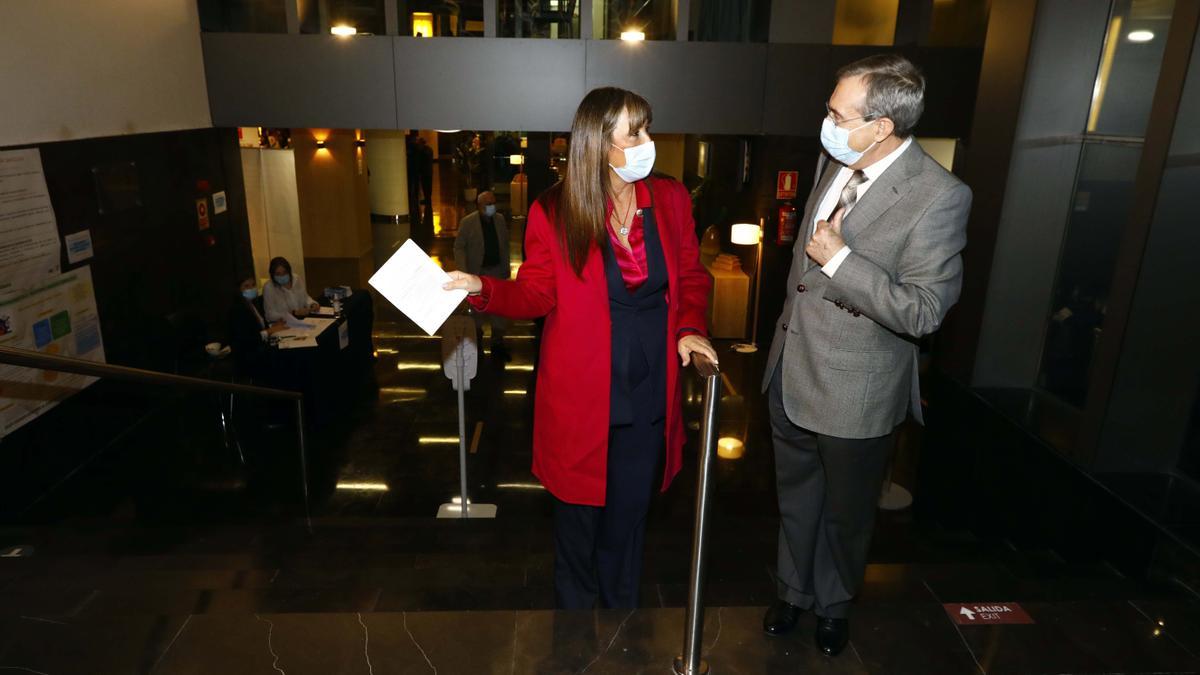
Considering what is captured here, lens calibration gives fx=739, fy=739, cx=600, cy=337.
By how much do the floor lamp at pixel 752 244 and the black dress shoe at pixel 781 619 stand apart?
6.93m

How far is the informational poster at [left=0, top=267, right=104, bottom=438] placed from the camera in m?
4.91

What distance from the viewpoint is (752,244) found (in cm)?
912

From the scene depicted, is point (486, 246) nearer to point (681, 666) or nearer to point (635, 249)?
point (635, 249)

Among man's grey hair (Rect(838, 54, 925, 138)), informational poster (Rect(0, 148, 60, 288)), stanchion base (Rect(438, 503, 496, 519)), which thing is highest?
man's grey hair (Rect(838, 54, 925, 138))

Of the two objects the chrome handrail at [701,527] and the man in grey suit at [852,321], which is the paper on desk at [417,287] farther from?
the man in grey suit at [852,321]

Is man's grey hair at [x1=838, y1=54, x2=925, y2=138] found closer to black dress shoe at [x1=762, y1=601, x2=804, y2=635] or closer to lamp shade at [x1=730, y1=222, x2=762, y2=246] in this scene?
black dress shoe at [x1=762, y1=601, x2=804, y2=635]

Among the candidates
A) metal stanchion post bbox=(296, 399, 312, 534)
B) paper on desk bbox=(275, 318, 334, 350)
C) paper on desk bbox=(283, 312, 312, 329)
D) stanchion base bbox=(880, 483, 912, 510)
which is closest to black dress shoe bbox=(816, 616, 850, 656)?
stanchion base bbox=(880, 483, 912, 510)

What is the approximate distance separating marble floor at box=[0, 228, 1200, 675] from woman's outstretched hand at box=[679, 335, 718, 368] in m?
0.77

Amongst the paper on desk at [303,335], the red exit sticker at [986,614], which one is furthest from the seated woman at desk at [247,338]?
the red exit sticker at [986,614]

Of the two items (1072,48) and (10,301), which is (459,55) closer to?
(10,301)

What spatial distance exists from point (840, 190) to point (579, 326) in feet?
2.75

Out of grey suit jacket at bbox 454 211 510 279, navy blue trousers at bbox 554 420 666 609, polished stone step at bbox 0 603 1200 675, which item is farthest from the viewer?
grey suit jacket at bbox 454 211 510 279

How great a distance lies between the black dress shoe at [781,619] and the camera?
85.6 inches

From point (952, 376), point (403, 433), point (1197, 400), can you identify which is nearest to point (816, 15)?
point (952, 376)
